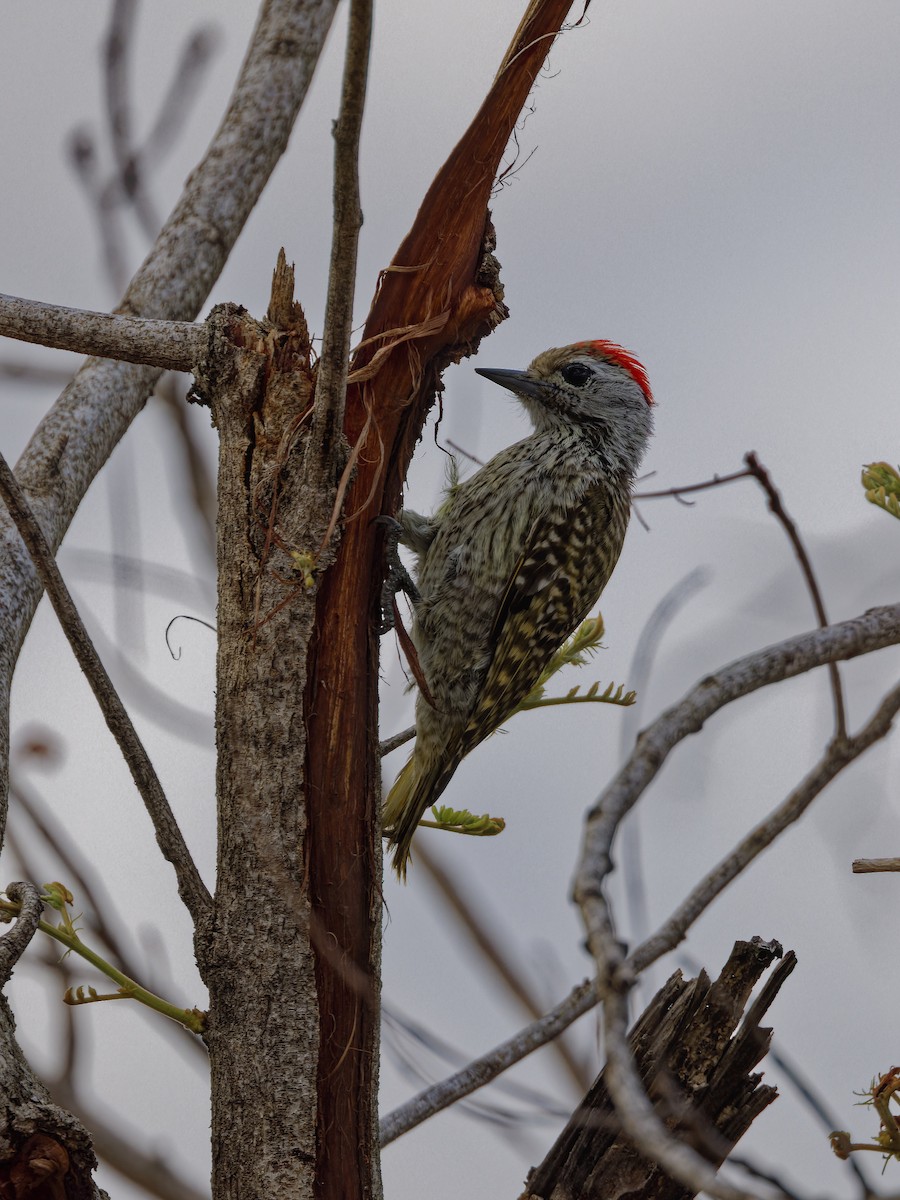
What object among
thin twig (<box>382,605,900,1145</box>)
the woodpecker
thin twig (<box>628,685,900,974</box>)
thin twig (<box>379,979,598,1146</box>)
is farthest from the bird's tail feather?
thin twig (<box>628,685,900,974</box>)

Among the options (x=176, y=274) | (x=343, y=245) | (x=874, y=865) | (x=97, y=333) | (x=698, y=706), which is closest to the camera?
(x=698, y=706)

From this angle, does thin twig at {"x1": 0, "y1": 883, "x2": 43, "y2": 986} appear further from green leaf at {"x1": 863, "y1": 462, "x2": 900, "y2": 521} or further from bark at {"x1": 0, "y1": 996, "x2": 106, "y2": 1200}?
green leaf at {"x1": 863, "y1": 462, "x2": 900, "y2": 521}

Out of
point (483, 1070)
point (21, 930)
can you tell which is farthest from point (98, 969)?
point (483, 1070)

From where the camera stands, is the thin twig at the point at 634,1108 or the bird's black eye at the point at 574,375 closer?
the thin twig at the point at 634,1108

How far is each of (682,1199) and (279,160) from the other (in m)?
2.87

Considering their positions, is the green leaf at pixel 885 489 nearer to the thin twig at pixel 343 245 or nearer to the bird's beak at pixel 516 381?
the thin twig at pixel 343 245

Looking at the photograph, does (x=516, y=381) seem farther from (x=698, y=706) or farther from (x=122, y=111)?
(x=698, y=706)

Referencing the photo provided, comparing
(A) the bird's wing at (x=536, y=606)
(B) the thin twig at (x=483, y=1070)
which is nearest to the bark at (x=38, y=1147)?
(B) the thin twig at (x=483, y=1070)

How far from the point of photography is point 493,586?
3.80m

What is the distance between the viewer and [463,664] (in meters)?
3.88

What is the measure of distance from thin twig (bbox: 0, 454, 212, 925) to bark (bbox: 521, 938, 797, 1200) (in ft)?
2.77

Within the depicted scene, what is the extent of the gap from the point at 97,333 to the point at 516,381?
2188 millimetres

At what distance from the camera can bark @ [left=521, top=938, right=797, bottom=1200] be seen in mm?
2111

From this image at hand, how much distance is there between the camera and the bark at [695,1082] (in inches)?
83.1
